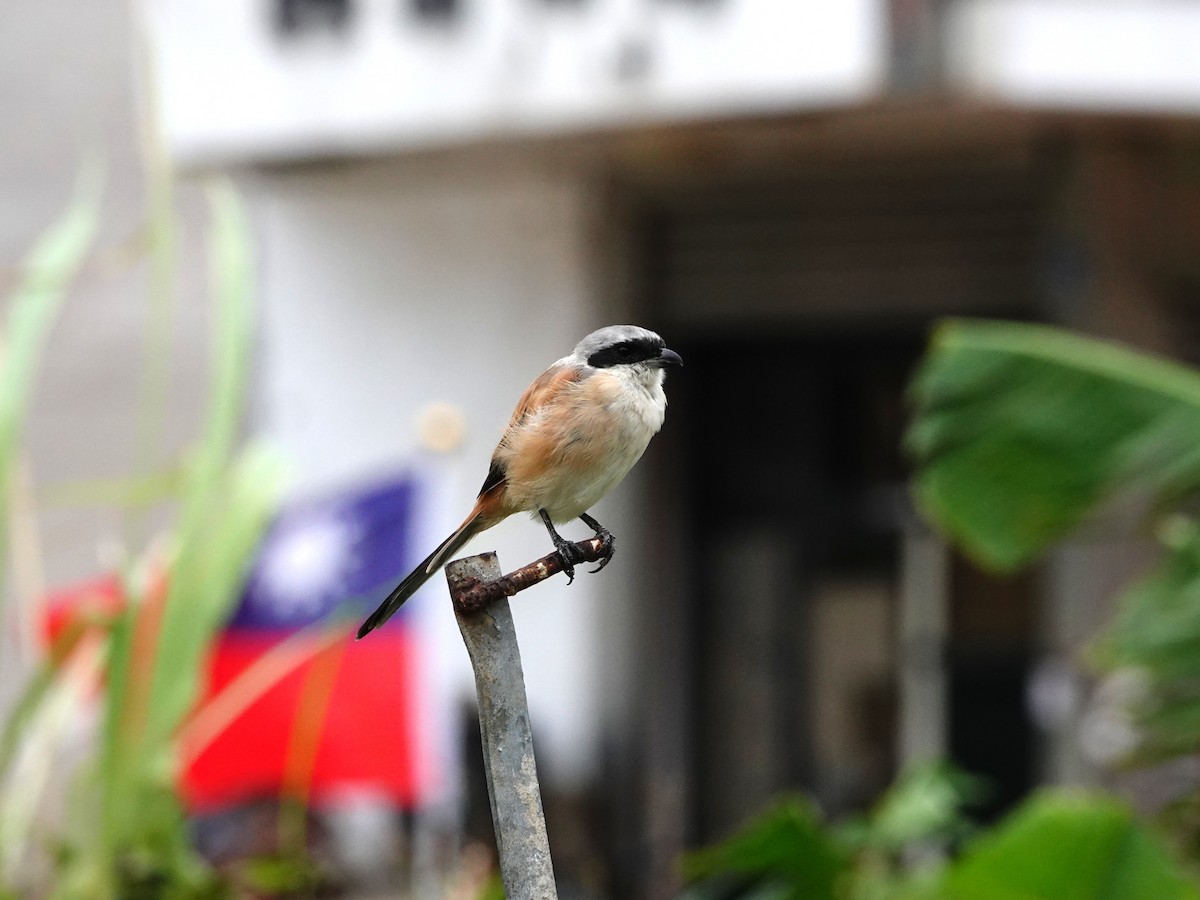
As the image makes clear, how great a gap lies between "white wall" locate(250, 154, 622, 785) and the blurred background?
0.02m

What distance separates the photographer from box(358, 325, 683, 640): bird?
1.52m

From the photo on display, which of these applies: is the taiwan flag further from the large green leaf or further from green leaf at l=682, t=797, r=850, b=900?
the large green leaf

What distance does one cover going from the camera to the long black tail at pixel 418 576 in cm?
115

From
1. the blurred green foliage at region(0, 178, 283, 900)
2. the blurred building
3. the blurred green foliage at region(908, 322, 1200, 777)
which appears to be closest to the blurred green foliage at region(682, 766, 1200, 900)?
the blurred green foliage at region(908, 322, 1200, 777)

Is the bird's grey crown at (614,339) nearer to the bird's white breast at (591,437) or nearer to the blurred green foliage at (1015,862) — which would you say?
the bird's white breast at (591,437)

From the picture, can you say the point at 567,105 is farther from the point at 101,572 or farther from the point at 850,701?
the point at 850,701

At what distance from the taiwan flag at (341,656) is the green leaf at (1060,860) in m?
2.22

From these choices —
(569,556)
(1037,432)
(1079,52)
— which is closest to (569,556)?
(569,556)

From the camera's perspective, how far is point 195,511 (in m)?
2.99

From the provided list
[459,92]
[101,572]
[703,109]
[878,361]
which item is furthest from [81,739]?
[878,361]

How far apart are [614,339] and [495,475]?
21 centimetres

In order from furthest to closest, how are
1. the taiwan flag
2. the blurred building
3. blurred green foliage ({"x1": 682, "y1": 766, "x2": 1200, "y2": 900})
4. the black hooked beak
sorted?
the blurred building
the taiwan flag
blurred green foliage ({"x1": 682, "y1": 766, "x2": 1200, "y2": 900})
the black hooked beak

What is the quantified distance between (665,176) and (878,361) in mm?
1390

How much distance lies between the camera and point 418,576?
1326mm
